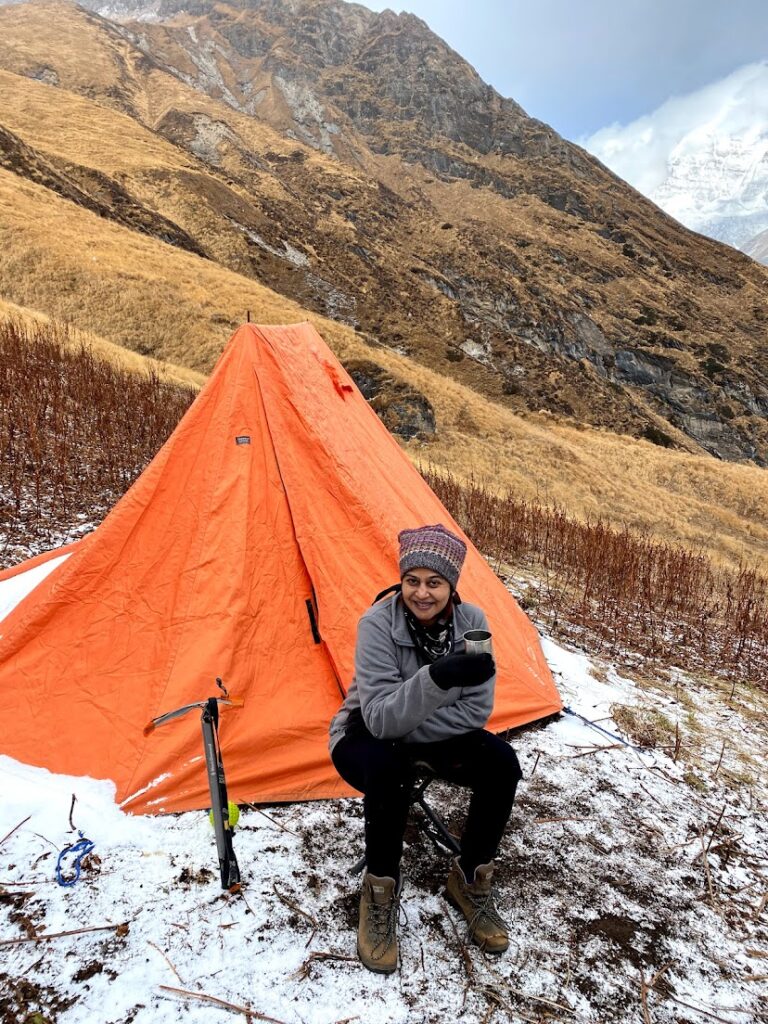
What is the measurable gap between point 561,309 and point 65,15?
295 ft

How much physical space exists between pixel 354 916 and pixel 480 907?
55 cm

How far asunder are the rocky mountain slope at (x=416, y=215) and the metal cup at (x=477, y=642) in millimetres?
19287

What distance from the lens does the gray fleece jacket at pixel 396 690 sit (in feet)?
7.36

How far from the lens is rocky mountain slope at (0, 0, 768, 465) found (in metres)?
37.1

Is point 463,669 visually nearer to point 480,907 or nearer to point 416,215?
point 480,907

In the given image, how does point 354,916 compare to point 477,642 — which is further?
point 354,916

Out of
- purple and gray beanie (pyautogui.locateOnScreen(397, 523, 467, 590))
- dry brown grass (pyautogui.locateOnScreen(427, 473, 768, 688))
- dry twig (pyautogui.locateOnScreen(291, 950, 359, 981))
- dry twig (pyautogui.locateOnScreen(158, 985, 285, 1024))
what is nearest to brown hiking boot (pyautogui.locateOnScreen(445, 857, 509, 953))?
dry twig (pyautogui.locateOnScreen(291, 950, 359, 981))

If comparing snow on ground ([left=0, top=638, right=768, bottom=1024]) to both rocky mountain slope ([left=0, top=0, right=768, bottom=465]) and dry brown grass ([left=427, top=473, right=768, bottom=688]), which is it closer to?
dry brown grass ([left=427, top=473, right=768, bottom=688])

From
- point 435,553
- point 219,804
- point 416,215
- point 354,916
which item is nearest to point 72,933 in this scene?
point 219,804

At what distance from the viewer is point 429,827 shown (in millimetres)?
3016

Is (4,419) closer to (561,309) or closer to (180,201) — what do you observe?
(180,201)

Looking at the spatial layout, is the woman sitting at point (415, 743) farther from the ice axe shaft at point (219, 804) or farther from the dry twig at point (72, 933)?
the dry twig at point (72, 933)

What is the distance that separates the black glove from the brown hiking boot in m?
0.98

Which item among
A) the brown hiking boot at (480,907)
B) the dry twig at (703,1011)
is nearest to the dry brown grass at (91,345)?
the brown hiking boot at (480,907)
